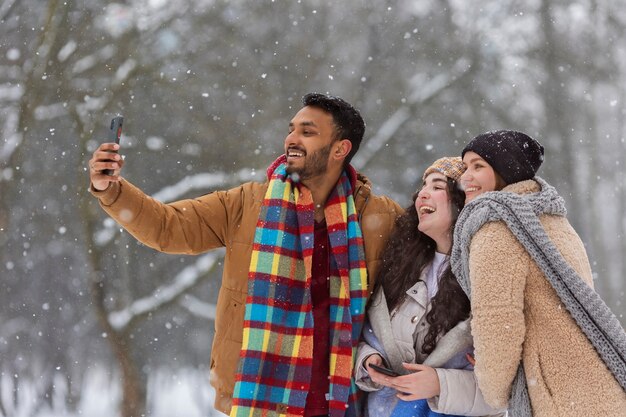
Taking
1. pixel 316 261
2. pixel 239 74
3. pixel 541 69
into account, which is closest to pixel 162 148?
pixel 239 74

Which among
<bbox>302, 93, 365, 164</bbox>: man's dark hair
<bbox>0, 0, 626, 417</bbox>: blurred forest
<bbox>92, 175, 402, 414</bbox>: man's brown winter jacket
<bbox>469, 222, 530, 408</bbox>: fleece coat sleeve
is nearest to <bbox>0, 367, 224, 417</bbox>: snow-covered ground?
<bbox>0, 0, 626, 417</bbox>: blurred forest

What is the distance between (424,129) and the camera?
6.57 meters

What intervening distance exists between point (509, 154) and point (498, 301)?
0.50 meters

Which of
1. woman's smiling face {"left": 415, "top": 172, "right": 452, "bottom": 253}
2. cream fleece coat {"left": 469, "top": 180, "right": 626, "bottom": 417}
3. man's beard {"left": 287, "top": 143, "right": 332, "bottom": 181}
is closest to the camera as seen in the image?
cream fleece coat {"left": 469, "top": 180, "right": 626, "bottom": 417}

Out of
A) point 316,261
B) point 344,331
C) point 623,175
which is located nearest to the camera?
point 344,331

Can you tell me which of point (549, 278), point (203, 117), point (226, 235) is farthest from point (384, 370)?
point (203, 117)

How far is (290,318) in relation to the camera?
257 cm

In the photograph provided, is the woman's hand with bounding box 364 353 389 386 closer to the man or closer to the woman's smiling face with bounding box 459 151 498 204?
the man

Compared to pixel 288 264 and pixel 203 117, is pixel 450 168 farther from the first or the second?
pixel 203 117

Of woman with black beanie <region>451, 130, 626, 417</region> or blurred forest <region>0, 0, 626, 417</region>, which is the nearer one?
woman with black beanie <region>451, 130, 626, 417</region>

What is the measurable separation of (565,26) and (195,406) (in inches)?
195

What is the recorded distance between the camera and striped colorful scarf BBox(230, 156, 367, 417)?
251cm

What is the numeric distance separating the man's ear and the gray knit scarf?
82 cm

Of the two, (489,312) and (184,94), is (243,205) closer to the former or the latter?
(489,312)
